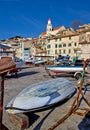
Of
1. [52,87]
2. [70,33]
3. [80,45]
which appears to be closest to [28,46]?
[70,33]

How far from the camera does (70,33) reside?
68562mm

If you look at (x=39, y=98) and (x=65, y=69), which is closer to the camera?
(x=39, y=98)

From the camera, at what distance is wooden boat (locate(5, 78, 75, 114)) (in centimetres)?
624

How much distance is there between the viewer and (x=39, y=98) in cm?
688

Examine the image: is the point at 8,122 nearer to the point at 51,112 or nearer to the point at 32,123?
the point at 32,123

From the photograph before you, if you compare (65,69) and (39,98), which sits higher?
(65,69)

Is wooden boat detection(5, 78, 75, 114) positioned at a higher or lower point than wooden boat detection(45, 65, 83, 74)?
lower

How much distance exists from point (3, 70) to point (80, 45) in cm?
5879

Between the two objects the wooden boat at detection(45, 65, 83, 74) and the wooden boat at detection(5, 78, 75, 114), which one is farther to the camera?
the wooden boat at detection(45, 65, 83, 74)

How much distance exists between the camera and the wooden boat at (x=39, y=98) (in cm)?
624

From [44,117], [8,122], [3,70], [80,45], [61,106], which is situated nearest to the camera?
[3,70]

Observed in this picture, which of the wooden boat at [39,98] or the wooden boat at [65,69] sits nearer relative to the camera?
the wooden boat at [39,98]

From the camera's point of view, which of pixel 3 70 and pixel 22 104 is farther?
pixel 22 104

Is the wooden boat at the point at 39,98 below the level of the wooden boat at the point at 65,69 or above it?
below
